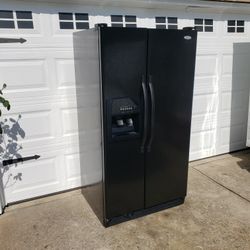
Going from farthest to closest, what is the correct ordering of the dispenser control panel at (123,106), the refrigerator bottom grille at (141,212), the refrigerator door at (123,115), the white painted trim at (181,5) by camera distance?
the white painted trim at (181,5)
the refrigerator bottom grille at (141,212)
the dispenser control panel at (123,106)
the refrigerator door at (123,115)

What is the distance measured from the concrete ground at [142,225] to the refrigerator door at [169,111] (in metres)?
0.28

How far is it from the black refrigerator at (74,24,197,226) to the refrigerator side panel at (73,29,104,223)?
0.03 feet

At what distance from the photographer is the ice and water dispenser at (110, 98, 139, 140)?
233 cm

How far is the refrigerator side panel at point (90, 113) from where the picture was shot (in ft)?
7.71

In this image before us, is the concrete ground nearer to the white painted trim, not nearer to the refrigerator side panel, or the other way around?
the refrigerator side panel

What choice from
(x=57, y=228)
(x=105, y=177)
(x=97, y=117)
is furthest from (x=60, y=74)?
(x=57, y=228)

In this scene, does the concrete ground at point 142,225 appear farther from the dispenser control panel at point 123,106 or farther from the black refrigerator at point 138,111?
the dispenser control panel at point 123,106

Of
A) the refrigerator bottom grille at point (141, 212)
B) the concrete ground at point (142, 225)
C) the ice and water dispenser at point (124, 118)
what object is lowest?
the concrete ground at point (142, 225)

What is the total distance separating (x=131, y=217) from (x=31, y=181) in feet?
4.11

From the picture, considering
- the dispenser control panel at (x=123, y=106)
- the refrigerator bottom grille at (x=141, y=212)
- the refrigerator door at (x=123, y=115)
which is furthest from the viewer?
the refrigerator bottom grille at (x=141, y=212)

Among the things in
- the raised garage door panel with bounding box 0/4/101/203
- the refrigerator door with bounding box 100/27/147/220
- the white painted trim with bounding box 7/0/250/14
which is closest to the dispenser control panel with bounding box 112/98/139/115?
the refrigerator door with bounding box 100/27/147/220

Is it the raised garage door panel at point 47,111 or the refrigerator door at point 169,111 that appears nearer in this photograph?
the refrigerator door at point 169,111

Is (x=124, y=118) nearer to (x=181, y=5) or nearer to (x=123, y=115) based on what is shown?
(x=123, y=115)

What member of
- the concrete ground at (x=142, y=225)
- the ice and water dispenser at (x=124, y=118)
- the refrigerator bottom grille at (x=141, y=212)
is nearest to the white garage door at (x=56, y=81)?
the ice and water dispenser at (x=124, y=118)
